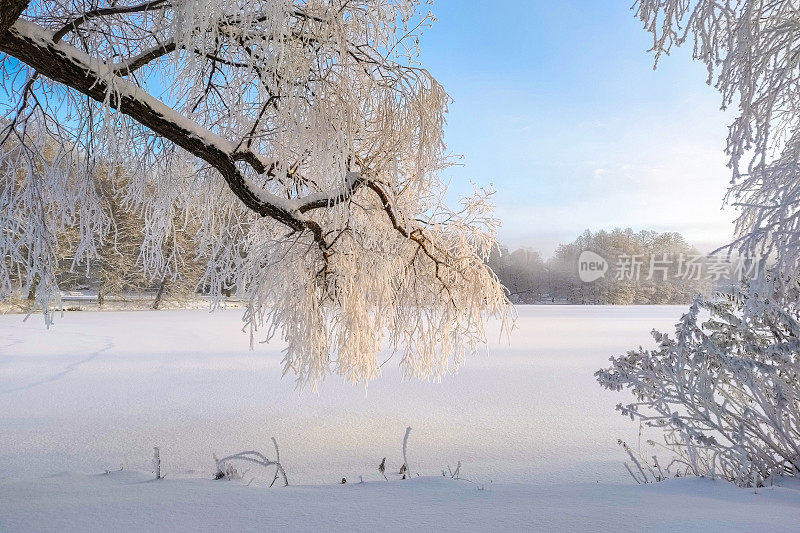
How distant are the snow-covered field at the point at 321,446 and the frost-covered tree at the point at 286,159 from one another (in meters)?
0.78

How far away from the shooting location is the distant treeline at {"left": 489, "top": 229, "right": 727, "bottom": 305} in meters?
32.6

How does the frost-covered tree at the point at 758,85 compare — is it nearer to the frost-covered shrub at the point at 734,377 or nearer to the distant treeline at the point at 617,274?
the frost-covered shrub at the point at 734,377

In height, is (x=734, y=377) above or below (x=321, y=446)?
above

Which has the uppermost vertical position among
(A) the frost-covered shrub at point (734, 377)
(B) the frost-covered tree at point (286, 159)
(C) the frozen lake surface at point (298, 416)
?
(B) the frost-covered tree at point (286, 159)

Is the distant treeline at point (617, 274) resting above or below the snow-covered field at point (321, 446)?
above

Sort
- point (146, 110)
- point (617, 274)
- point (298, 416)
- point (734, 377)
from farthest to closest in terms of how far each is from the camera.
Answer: point (617, 274) < point (298, 416) < point (146, 110) < point (734, 377)

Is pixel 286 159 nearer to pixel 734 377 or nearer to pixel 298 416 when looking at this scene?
pixel 298 416

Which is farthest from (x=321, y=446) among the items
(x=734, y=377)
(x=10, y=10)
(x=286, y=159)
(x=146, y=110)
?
(x=10, y=10)

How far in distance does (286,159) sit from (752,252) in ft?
7.83

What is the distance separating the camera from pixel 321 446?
3.66 metres

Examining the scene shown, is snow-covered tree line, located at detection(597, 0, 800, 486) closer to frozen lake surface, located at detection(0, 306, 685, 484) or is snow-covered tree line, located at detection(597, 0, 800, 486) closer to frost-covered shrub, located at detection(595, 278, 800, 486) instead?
frost-covered shrub, located at detection(595, 278, 800, 486)

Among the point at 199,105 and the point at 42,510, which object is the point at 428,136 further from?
the point at 42,510

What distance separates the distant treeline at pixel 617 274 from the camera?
32562 mm

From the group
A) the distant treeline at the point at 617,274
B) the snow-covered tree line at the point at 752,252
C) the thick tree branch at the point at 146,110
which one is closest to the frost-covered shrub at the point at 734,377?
the snow-covered tree line at the point at 752,252
